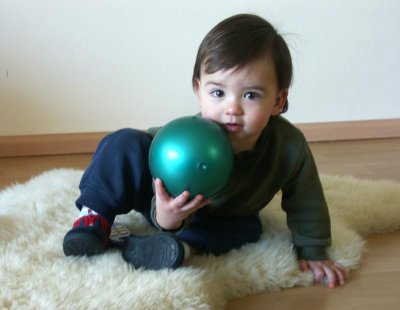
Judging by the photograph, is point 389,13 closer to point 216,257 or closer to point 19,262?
point 216,257

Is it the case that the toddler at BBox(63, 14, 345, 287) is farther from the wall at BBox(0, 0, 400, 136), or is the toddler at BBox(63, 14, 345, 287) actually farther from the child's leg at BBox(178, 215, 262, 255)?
the wall at BBox(0, 0, 400, 136)

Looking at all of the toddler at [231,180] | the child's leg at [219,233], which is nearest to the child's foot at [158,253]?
the toddler at [231,180]

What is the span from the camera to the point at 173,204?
2.71 ft

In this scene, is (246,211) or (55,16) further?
(55,16)

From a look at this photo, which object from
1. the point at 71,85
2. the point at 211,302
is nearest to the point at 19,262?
the point at 211,302

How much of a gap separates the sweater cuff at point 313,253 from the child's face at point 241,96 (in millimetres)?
289

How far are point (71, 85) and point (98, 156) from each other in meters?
0.98

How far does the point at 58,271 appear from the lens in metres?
0.86

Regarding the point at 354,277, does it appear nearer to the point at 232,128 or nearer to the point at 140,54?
the point at 232,128

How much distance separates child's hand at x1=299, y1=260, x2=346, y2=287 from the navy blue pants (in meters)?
0.17

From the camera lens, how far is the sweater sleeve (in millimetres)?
1005

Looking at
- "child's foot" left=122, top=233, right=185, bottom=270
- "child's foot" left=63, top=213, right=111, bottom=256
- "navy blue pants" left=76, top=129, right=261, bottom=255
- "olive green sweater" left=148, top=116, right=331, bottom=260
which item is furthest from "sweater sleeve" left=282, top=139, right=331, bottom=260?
"child's foot" left=63, top=213, right=111, bottom=256

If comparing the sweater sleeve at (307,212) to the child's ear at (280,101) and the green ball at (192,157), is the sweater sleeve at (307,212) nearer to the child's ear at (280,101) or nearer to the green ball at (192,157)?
the child's ear at (280,101)

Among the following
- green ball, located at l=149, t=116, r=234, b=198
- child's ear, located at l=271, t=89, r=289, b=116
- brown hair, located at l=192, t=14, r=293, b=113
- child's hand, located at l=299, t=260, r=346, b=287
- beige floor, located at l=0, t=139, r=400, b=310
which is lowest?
beige floor, located at l=0, t=139, r=400, b=310
